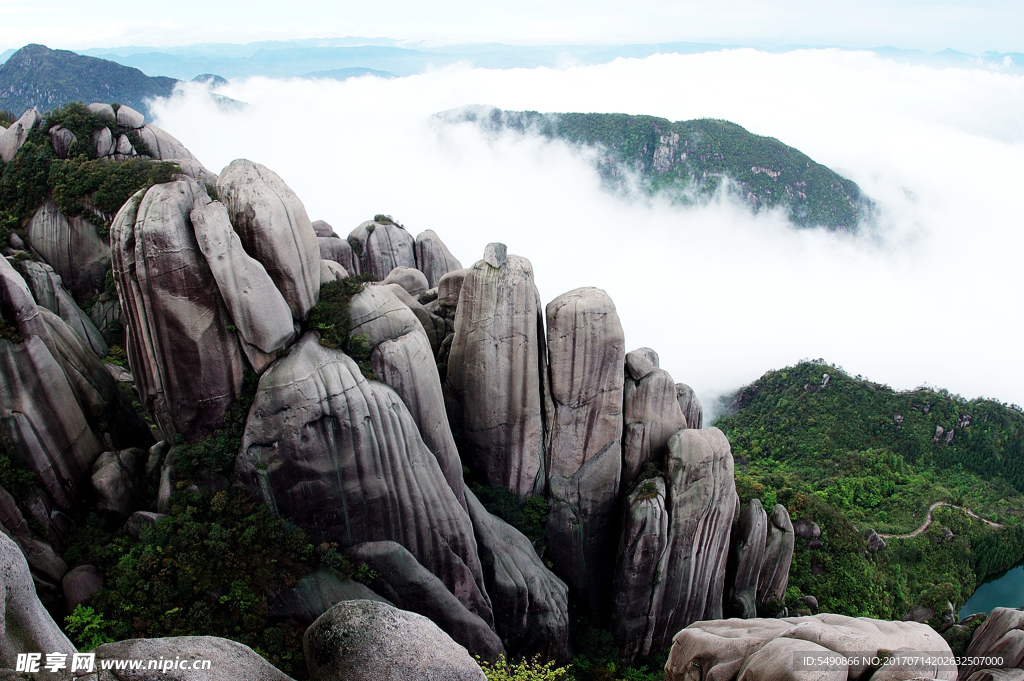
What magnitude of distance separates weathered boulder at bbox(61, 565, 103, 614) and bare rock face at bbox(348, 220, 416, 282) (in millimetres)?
22897

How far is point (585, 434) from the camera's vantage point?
24172mm

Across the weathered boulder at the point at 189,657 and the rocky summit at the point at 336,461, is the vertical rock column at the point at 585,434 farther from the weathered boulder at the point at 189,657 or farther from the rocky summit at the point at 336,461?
the weathered boulder at the point at 189,657

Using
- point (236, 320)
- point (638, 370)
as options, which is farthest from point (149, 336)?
point (638, 370)

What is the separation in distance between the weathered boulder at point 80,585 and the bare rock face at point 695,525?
18.7m

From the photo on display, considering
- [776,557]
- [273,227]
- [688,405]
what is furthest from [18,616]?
[776,557]

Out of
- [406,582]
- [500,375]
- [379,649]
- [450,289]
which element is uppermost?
[450,289]

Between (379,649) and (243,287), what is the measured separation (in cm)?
1185

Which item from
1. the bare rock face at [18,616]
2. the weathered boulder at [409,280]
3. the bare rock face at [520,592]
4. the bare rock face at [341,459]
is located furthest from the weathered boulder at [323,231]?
the bare rock face at [18,616]

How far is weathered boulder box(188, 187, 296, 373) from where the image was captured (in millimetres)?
17203

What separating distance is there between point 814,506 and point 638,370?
56.7 feet

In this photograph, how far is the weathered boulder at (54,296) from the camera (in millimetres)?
23812

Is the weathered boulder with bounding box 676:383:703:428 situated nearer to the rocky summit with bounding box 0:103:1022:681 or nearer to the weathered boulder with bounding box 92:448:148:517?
the rocky summit with bounding box 0:103:1022:681

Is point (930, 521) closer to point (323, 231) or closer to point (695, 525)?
point (695, 525)

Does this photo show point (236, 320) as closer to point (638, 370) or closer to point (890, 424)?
point (638, 370)
